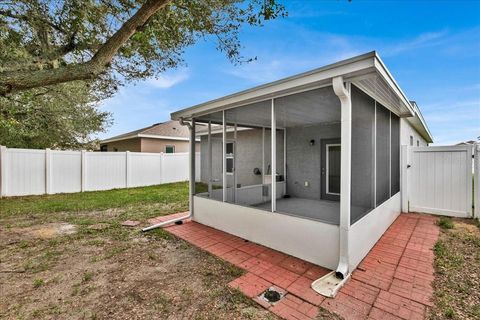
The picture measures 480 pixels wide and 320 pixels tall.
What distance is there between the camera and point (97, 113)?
12070mm

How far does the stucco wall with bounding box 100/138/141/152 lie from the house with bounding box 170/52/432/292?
10271mm

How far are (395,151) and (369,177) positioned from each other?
2.70 meters

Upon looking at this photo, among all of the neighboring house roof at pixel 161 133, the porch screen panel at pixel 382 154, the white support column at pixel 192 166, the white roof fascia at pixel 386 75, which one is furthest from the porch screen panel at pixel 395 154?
the neighboring house roof at pixel 161 133

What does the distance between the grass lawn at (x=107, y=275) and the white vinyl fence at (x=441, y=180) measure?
6040 mm

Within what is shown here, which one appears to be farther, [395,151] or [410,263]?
[395,151]

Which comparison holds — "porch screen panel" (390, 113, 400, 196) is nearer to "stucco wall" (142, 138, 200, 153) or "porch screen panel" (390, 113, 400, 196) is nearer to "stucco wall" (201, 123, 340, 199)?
"stucco wall" (201, 123, 340, 199)

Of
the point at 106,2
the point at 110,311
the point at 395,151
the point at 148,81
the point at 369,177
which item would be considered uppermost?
the point at 106,2

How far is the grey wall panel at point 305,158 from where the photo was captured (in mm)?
7402

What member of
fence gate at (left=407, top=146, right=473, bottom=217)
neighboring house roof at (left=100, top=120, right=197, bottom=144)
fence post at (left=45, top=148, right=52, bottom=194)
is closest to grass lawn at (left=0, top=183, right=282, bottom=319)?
fence post at (left=45, top=148, right=52, bottom=194)

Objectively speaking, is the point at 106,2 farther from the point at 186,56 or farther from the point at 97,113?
the point at 97,113

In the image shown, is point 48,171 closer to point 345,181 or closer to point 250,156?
point 250,156

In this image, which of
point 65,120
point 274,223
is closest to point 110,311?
point 274,223

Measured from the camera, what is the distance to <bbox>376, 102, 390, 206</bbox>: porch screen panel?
4324 mm

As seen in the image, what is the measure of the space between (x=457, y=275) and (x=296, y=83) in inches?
136
